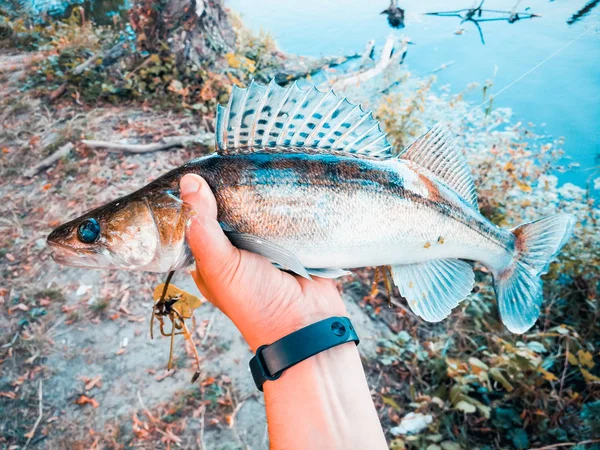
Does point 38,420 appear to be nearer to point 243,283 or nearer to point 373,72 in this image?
point 243,283

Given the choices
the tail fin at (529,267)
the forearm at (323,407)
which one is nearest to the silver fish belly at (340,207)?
the tail fin at (529,267)

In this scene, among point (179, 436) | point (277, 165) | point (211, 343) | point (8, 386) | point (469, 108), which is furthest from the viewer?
point (469, 108)

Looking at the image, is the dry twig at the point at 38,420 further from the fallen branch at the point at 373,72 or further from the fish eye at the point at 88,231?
the fallen branch at the point at 373,72

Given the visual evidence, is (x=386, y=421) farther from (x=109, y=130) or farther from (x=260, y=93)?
(x=109, y=130)

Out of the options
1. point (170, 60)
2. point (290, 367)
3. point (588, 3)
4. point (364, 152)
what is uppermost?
point (588, 3)

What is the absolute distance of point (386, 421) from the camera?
289 cm

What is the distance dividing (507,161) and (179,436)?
4.64 meters

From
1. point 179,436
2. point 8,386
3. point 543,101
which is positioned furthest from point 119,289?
point 543,101

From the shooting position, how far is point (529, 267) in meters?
2.16

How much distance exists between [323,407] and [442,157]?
4.99 ft

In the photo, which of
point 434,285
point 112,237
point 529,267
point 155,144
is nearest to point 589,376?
point 529,267

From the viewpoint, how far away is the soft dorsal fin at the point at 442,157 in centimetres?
209

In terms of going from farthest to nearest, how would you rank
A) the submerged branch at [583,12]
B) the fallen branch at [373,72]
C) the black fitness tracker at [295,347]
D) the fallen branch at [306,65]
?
the fallen branch at [306,65]
the fallen branch at [373,72]
the submerged branch at [583,12]
the black fitness tracker at [295,347]

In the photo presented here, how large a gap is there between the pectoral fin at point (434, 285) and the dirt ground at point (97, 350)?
4.39 feet
